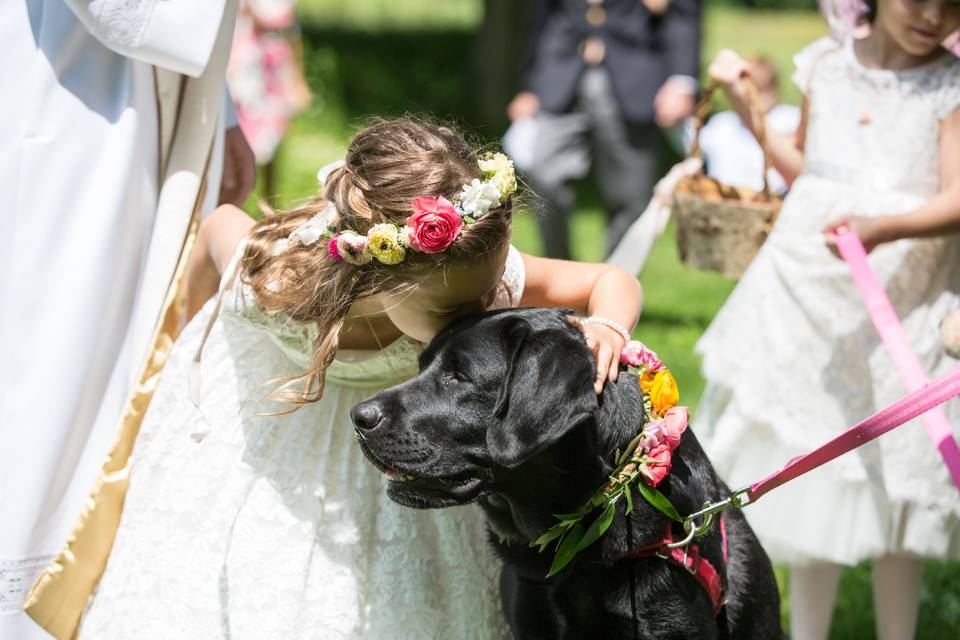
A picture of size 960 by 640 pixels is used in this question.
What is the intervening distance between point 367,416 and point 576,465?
443 millimetres

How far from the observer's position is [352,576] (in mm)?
2730

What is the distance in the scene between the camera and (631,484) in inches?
99.7

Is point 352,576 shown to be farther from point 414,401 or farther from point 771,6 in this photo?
point 771,6

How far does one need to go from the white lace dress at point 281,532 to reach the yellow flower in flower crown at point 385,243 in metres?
0.36

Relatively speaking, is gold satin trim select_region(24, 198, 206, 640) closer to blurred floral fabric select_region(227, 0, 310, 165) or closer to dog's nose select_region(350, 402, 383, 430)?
dog's nose select_region(350, 402, 383, 430)

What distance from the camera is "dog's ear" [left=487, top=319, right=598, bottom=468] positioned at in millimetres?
2340

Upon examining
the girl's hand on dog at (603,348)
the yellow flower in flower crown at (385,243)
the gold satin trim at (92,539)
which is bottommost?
the gold satin trim at (92,539)

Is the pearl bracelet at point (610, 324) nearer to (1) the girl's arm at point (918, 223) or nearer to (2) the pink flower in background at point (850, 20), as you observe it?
(1) the girl's arm at point (918, 223)

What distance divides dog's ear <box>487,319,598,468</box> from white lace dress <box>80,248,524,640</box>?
0.44 metres

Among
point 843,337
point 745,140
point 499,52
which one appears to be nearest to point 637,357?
point 843,337

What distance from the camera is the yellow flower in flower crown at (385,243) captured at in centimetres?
244

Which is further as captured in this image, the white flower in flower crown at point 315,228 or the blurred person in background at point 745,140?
the blurred person in background at point 745,140

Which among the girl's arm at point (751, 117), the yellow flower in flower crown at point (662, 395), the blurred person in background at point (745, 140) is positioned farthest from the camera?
the blurred person in background at point (745, 140)

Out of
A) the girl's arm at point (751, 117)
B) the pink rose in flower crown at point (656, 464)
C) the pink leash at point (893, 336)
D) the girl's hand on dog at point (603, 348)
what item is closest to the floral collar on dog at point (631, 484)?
the pink rose in flower crown at point (656, 464)
